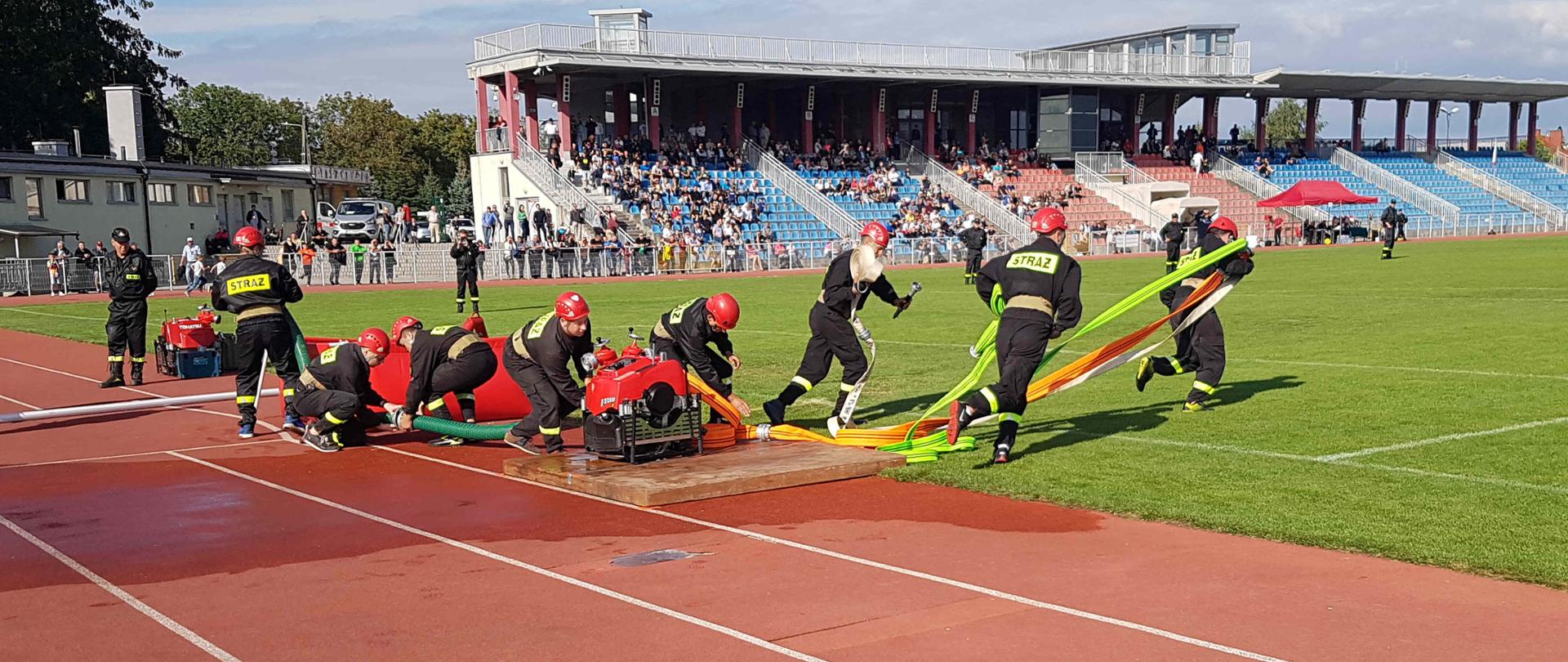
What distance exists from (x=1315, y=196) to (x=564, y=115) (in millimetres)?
27634

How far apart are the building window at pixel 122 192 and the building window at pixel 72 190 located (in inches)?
42.1

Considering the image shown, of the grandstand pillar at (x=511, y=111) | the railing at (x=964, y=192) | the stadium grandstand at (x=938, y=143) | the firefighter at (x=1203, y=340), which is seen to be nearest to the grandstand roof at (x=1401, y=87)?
the stadium grandstand at (x=938, y=143)

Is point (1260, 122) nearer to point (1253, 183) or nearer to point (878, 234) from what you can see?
point (1253, 183)

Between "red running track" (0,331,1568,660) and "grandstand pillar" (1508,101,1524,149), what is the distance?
77.3 m

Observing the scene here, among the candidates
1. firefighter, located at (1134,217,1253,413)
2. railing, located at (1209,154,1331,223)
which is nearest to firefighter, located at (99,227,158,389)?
firefighter, located at (1134,217,1253,413)

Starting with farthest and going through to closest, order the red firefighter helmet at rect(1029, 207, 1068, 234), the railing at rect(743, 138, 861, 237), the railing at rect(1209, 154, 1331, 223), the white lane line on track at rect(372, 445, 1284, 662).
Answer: the railing at rect(1209, 154, 1331, 223)
the railing at rect(743, 138, 861, 237)
the red firefighter helmet at rect(1029, 207, 1068, 234)
the white lane line on track at rect(372, 445, 1284, 662)

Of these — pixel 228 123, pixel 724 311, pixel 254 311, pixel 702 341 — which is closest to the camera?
pixel 724 311

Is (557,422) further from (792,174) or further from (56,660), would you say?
(792,174)

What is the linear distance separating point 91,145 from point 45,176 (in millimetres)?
23587

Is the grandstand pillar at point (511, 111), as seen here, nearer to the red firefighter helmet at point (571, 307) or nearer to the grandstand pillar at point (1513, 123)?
the red firefighter helmet at point (571, 307)

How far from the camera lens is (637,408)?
33.1 ft

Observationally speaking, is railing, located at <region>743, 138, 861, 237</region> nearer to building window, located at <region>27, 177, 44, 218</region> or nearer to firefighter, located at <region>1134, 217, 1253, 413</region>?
building window, located at <region>27, 177, 44, 218</region>

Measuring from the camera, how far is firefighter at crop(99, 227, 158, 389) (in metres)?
17.2

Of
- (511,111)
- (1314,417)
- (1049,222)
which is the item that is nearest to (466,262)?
(1049,222)
